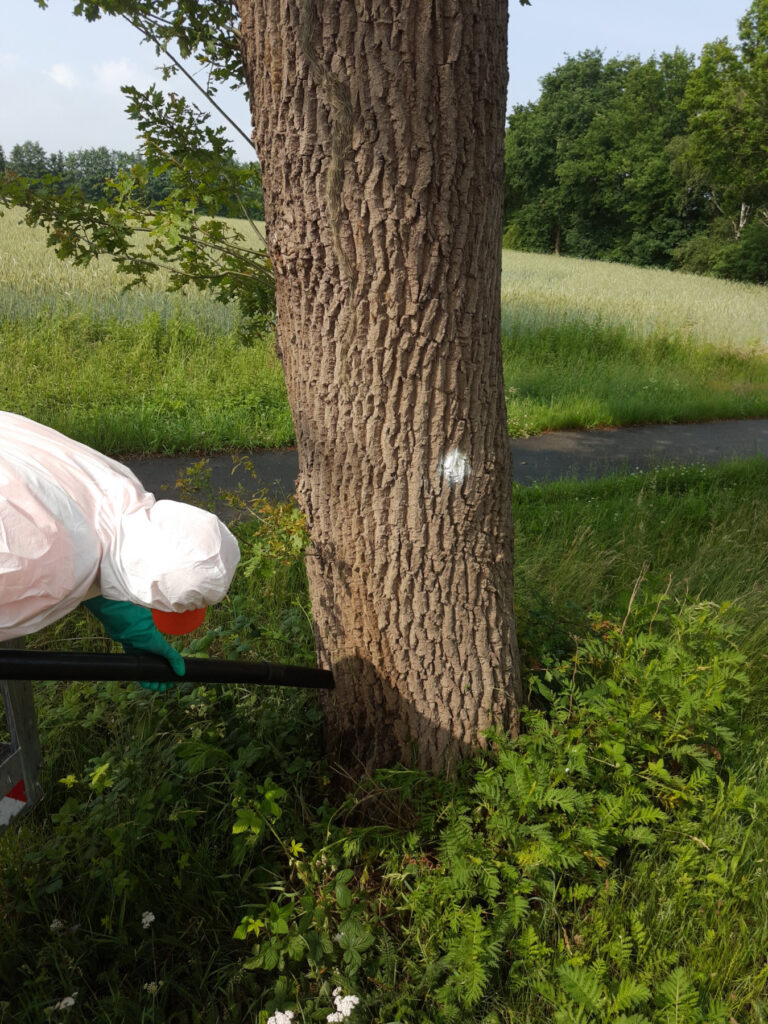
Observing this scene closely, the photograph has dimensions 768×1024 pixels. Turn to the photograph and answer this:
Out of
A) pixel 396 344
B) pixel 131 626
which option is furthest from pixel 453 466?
pixel 131 626

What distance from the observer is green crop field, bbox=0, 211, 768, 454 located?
6.66 metres

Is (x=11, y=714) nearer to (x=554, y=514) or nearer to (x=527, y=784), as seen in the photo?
(x=527, y=784)

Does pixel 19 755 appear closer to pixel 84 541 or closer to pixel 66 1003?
pixel 66 1003

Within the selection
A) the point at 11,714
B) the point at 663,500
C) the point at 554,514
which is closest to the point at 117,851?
the point at 11,714

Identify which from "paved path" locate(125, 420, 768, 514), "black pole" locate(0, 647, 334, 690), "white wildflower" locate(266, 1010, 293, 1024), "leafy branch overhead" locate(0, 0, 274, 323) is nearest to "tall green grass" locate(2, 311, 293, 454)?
"paved path" locate(125, 420, 768, 514)

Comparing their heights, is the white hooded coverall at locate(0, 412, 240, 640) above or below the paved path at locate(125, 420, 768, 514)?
above

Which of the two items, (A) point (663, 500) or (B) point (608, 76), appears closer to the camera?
(A) point (663, 500)

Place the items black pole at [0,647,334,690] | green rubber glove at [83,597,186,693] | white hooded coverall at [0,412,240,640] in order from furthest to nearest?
green rubber glove at [83,597,186,693]
black pole at [0,647,334,690]
white hooded coverall at [0,412,240,640]

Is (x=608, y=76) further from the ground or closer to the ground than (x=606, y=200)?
further from the ground

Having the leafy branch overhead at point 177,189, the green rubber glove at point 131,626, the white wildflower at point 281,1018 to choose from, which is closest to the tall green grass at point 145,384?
the leafy branch overhead at point 177,189

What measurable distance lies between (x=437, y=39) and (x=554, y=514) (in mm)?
3413

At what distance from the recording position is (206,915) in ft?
6.83

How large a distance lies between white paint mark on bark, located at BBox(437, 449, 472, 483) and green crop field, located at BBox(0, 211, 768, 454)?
1.81 m

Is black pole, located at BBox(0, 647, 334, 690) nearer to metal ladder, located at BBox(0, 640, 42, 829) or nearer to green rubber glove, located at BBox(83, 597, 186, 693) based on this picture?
green rubber glove, located at BBox(83, 597, 186, 693)
